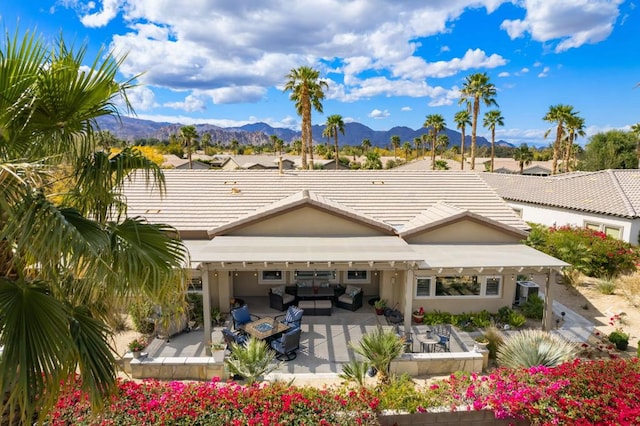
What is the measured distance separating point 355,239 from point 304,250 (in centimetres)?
322

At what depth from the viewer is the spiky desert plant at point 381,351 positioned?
40.4ft

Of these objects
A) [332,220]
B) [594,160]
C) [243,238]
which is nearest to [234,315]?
[243,238]

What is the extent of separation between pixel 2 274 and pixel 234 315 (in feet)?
33.9

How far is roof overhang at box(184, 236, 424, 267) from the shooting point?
14633mm

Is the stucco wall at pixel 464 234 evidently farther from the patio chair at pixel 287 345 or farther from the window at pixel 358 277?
the patio chair at pixel 287 345

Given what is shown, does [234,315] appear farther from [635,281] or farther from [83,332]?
[635,281]

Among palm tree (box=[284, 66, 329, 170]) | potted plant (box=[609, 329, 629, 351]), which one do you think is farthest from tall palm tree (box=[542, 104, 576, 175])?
potted plant (box=[609, 329, 629, 351])

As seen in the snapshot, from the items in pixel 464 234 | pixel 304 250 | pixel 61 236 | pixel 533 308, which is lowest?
pixel 533 308

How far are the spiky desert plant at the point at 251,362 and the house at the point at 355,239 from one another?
2437mm

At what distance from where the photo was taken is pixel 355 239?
59.4ft

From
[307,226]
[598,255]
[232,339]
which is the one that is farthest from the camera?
[598,255]

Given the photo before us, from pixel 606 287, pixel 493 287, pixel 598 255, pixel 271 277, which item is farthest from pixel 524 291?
pixel 271 277

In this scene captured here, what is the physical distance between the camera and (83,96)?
573 cm

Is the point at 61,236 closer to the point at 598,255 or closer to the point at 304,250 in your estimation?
the point at 304,250
